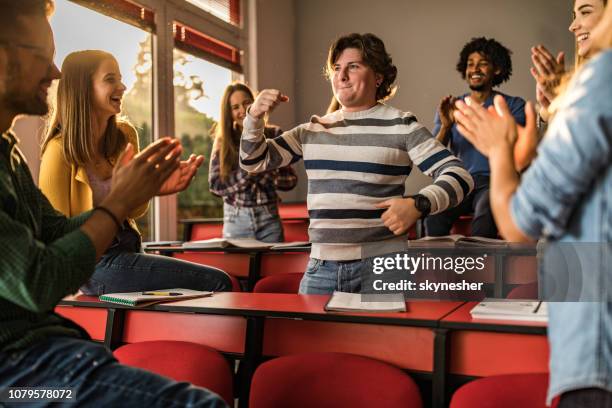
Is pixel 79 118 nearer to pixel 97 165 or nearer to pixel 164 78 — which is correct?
pixel 97 165

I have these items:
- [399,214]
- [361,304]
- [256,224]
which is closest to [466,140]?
[256,224]

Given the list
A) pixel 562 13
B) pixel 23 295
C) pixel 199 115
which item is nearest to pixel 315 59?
pixel 199 115

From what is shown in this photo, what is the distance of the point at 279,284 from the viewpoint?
257 cm

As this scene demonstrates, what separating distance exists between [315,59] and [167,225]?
2987 millimetres

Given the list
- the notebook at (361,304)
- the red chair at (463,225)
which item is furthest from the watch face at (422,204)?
the red chair at (463,225)

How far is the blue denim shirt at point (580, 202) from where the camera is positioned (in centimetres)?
79

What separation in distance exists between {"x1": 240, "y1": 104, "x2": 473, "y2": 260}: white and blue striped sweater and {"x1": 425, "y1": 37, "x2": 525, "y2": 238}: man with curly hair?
5.64 feet

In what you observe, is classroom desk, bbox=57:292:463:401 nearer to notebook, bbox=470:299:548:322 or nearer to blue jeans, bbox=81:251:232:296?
notebook, bbox=470:299:548:322

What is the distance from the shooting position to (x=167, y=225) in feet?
17.0

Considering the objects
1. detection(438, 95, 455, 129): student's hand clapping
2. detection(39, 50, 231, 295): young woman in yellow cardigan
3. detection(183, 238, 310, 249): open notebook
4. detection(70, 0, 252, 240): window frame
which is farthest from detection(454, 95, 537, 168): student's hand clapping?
detection(70, 0, 252, 240): window frame

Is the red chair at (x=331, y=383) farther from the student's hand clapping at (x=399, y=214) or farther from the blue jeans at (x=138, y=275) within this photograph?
the blue jeans at (x=138, y=275)

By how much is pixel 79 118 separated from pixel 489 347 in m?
1.72

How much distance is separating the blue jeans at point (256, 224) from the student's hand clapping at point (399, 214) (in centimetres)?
217

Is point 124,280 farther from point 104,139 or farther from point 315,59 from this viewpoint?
point 315,59
